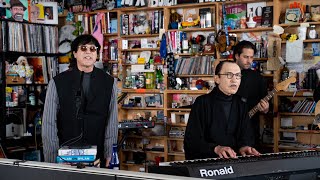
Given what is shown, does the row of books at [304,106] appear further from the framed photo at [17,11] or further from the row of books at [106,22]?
the framed photo at [17,11]

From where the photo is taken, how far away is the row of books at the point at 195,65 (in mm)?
6434

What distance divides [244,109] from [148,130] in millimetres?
3756

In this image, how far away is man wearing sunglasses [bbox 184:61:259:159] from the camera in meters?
3.03

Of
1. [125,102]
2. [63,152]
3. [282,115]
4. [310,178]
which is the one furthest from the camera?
[125,102]

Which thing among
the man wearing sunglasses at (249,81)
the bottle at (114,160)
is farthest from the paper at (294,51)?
the bottle at (114,160)

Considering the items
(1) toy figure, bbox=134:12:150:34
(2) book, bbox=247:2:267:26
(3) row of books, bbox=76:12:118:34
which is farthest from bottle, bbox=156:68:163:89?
(2) book, bbox=247:2:267:26

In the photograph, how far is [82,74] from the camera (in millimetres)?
3143

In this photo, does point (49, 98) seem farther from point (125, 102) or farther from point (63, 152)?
point (125, 102)

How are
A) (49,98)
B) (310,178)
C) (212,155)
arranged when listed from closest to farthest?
(310,178), (212,155), (49,98)

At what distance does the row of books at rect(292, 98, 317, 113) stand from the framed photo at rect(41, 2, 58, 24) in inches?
151

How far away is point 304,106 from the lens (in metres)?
5.73

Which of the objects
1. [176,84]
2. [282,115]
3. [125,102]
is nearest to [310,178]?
[282,115]

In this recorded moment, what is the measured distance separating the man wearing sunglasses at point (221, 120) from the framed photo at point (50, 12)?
14.8 ft

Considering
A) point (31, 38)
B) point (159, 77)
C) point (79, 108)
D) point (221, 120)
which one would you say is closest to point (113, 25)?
point (159, 77)
